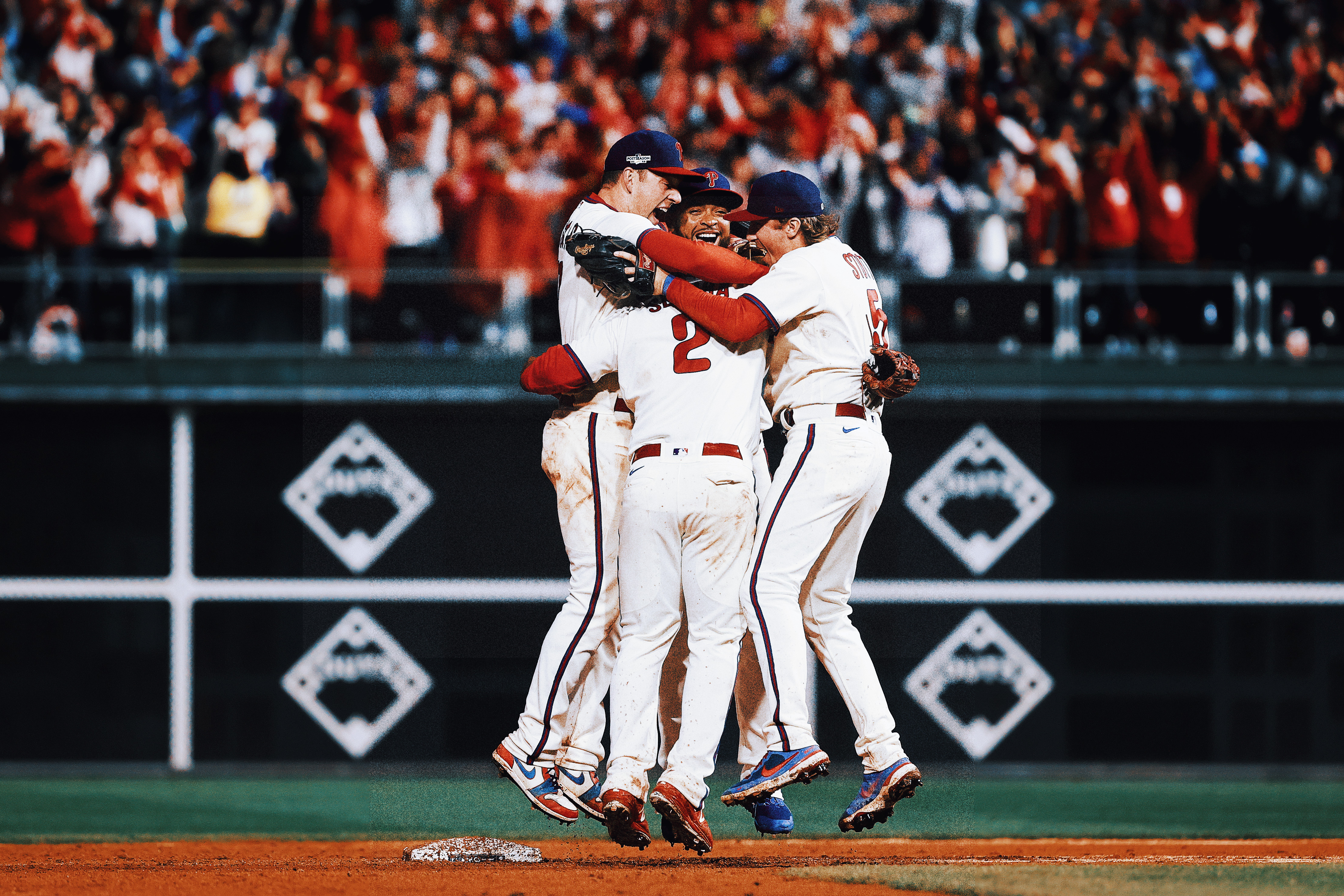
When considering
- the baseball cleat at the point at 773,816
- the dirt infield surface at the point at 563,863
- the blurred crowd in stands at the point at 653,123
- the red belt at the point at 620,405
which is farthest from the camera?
the blurred crowd in stands at the point at 653,123

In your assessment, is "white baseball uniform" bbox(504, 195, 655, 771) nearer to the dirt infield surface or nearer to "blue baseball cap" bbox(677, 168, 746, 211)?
"blue baseball cap" bbox(677, 168, 746, 211)

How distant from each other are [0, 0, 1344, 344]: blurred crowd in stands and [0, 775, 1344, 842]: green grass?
8.56 feet

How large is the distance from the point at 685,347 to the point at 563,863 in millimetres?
1799

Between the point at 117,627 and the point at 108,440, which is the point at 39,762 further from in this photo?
the point at 108,440

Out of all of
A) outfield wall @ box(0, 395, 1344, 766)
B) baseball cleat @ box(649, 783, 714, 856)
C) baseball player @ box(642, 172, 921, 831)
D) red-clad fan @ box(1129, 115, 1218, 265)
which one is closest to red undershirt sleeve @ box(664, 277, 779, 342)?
baseball player @ box(642, 172, 921, 831)

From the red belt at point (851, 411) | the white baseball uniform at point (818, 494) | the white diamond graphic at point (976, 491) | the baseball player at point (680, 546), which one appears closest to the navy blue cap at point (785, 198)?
the white baseball uniform at point (818, 494)

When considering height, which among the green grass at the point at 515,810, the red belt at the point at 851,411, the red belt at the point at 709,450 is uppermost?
the red belt at the point at 851,411

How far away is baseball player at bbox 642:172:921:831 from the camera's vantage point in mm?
5199

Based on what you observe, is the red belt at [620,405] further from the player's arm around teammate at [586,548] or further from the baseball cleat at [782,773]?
the baseball cleat at [782,773]

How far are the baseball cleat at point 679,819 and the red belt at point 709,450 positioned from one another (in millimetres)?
1044

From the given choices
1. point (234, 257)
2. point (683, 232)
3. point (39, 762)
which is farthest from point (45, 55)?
point (683, 232)

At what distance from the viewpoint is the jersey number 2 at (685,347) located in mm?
5219

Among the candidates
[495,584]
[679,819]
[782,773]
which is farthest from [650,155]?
[495,584]

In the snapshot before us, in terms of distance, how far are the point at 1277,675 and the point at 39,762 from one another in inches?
269
